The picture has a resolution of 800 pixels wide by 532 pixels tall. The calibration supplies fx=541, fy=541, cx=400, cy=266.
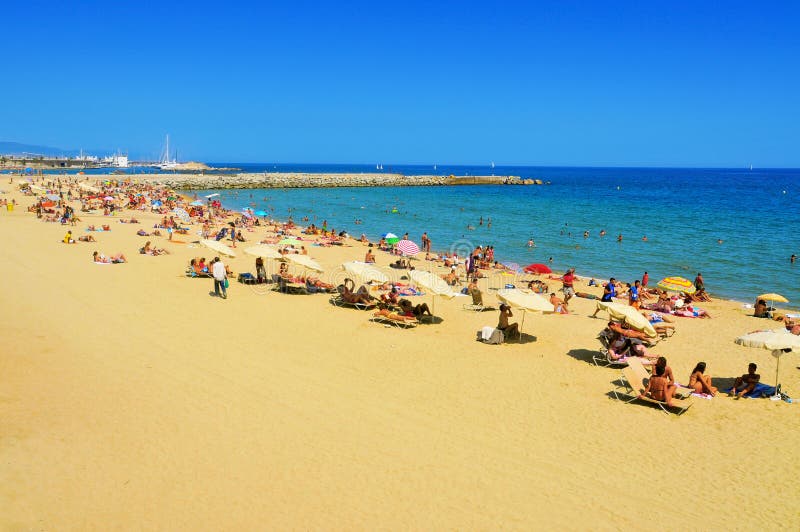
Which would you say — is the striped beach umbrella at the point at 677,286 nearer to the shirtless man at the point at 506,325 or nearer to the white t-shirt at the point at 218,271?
the shirtless man at the point at 506,325

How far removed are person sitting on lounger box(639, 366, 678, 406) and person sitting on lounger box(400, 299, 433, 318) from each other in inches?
213

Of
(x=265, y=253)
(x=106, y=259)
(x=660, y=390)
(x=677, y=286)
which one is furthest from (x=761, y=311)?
(x=106, y=259)

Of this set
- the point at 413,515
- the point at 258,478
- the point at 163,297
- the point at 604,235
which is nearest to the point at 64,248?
the point at 163,297

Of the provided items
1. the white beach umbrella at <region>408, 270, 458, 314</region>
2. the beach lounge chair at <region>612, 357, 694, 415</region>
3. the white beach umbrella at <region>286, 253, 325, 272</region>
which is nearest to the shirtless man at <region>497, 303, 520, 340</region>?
the white beach umbrella at <region>408, 270, 458, 314</region>

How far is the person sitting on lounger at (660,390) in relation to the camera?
26.6ft

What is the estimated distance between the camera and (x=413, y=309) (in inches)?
494

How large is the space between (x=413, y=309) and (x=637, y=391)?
5.46 metres

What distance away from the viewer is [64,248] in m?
19.7

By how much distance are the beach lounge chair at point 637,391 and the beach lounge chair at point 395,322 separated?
4.62 m

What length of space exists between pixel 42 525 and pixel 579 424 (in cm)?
627

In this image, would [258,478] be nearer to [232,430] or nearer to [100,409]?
[232,430]

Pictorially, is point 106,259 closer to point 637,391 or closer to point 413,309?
point 413,309

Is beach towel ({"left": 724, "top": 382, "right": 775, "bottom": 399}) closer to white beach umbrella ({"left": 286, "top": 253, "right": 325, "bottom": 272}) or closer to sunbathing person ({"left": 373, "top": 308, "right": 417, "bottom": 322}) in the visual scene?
sunbathing person ({"left": 373, "top": 308, "right": 417, "bottom": 322})

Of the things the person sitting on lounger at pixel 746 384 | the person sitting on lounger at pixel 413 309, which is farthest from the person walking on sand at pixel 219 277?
the person sitting on lounger at pixel 746 384
